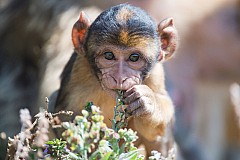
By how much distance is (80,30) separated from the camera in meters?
3.45

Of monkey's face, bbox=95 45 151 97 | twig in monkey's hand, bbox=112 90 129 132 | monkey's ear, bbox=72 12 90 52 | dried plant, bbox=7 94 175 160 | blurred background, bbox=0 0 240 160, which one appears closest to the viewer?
dried plant, bbox=7 94 175 160

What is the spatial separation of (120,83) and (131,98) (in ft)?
0.22

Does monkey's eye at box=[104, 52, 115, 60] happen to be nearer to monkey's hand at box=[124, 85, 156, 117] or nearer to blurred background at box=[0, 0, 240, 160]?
monkey's hand at box=[124, 85, 156, 117]

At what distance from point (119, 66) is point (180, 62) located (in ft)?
16.4

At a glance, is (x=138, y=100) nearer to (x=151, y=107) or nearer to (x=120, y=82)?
(x=120, y=82)

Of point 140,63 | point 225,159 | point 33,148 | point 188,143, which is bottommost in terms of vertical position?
point 33,148

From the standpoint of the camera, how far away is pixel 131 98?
296cm

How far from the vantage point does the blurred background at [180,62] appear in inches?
198

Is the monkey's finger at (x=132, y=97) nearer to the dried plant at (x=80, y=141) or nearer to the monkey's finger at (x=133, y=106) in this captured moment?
the monkey's finger at (x=133, y=106)

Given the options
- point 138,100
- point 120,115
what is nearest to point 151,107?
point 138,100

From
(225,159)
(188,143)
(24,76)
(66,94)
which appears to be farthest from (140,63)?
(225,159)

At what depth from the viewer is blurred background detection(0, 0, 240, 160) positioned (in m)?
5.04

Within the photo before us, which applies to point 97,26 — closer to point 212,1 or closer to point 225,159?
point 212,1

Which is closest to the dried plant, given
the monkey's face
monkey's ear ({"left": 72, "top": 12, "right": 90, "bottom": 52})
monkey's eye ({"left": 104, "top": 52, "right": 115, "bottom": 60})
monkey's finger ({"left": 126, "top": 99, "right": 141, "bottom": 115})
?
monkey's finger ({"left": 126, "top": 99, "right": 141, "bottom": 115})
